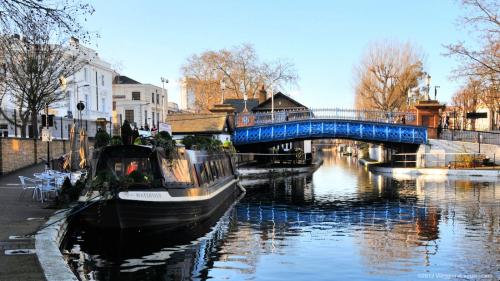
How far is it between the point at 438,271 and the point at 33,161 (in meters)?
25.5

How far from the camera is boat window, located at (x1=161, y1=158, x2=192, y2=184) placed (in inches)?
645

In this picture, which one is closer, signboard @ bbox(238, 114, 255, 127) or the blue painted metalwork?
the blue painted metalwork

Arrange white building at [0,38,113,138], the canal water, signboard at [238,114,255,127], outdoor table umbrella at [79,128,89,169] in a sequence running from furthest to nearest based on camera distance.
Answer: white building at [0,38,113,138] → signboard at [238,114,255,127] → outdoor table umbrella at [79,128,89,169] → the canal water

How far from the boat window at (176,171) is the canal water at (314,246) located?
1.60 meters

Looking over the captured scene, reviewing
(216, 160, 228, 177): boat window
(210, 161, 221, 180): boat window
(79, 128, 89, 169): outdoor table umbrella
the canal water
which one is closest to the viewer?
the canal water

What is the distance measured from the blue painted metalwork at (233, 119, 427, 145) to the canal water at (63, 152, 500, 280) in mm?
22679

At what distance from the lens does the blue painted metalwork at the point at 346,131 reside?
45.5 meters

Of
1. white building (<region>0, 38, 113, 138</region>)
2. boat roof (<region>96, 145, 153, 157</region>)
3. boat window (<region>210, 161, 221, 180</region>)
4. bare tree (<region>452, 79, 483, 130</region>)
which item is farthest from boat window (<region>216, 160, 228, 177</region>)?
bare tree (<region>452, 79, 483, 130</region>)

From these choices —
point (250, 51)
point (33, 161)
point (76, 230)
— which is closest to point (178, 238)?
point (76, 230)

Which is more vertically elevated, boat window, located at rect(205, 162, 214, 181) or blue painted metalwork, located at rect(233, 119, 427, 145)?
blue painted metalwork, located at rect(233, 119, 427, 145)

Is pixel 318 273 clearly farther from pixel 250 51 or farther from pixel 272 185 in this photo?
pixel 250 51

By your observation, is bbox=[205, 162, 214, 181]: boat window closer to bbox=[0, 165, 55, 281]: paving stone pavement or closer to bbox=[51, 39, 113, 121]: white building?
bbox=[0, 165, 55, 281]: paving stone pavement

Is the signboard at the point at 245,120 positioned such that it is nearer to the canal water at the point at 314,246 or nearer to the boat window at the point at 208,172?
the canal water at the point at 314,246

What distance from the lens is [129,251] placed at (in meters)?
13.1
